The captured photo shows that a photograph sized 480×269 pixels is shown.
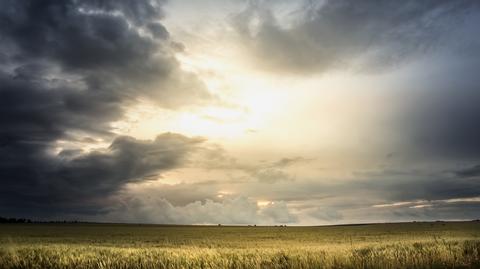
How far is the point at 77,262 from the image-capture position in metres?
18.3

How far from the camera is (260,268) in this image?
15.6 metres

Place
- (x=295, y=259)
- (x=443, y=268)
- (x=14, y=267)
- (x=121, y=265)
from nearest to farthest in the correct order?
(x=443, y=268) → (x=295, y=259) → (x=121, y=265) → (x=14, y=267)

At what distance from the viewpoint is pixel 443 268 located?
13734mm

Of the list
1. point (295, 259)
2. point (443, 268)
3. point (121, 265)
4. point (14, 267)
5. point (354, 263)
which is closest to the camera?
point (443, 268)

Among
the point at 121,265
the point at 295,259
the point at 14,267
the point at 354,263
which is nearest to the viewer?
the point at 354,263

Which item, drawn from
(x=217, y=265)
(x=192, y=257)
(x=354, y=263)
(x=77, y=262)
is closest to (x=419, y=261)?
(x=354, y=263)

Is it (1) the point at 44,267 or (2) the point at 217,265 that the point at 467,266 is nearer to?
(2) the point at 217,265

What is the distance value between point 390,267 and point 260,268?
15.2 ft

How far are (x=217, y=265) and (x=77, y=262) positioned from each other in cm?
666

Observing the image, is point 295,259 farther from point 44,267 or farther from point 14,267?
point 14,267

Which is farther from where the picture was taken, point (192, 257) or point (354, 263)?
point (192, 257)

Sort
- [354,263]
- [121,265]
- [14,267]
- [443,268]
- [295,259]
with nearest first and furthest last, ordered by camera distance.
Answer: [443,268], [354,263], [295,259], [121,265], [14,267]

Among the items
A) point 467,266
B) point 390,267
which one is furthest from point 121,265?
point 467,266

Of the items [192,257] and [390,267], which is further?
[192,257]
